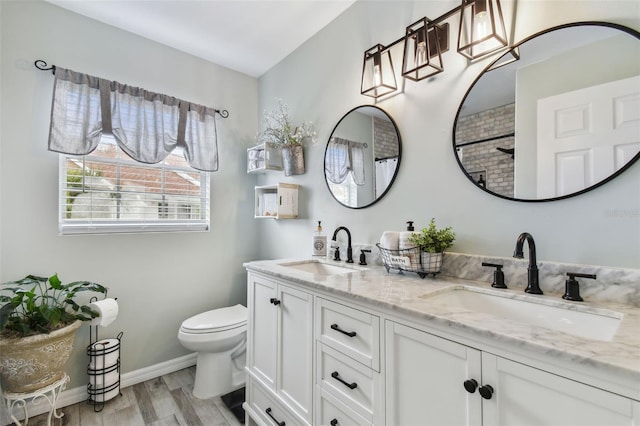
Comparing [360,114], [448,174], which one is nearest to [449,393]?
[448,174]

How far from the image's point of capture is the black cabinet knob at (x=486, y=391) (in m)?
0.74

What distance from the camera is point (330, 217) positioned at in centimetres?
214

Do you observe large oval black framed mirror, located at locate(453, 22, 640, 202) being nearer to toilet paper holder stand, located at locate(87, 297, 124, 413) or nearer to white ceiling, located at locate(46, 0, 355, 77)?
white ceiling, located at locate(46, 0, 355, 77)

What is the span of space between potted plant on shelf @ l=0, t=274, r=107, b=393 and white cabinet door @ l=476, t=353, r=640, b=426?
2120 millimetres

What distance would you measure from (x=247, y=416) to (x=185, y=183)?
185 cm

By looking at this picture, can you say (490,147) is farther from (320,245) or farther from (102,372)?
(102,372)

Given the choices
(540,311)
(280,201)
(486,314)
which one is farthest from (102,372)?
(540,311)

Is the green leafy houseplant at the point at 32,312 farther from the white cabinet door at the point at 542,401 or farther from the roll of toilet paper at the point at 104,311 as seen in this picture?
the white cabinet door at the point at 542,401

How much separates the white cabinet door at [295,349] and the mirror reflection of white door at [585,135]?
1129mm

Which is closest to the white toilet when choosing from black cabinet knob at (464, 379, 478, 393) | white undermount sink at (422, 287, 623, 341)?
white undermount sink at (422, 287, 623, 341)

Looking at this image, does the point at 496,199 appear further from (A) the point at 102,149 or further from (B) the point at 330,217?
(A) the point at 102,149

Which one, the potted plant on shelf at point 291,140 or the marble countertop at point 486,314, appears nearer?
the marble countertop at point 486,314

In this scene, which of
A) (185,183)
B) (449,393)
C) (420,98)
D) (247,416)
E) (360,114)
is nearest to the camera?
(449,393)

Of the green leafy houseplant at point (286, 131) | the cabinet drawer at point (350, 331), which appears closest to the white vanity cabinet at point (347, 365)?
the cabinet drawer at point (350, 331)
